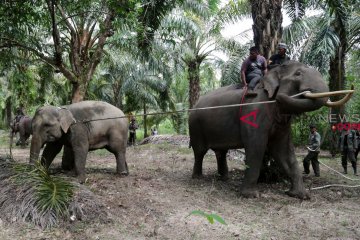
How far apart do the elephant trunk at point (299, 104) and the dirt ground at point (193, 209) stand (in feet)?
5.40

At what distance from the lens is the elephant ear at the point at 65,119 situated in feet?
23.9

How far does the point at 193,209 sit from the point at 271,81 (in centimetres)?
273

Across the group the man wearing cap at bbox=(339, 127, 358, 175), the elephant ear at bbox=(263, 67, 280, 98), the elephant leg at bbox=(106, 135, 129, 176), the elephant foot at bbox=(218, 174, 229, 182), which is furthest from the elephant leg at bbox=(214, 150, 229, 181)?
the man wearing cap at bbox=(339, 127, 358, 175)

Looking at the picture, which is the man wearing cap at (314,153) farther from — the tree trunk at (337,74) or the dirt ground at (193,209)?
the tree trunk at (337,74)

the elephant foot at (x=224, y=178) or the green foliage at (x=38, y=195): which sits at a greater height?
the green foliage at (x=38, y=195)

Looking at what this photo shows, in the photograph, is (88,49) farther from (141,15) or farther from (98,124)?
(98,124)

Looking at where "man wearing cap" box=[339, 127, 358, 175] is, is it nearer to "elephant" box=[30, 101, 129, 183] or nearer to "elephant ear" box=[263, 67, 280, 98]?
"elephant ear" box=[263, 67, 280, 98]

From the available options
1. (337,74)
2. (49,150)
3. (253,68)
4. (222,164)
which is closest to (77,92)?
(49,150)

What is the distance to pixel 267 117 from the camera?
7094 mm

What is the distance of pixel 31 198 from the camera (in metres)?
5.39

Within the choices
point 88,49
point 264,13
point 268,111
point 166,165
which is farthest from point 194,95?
point 268,111

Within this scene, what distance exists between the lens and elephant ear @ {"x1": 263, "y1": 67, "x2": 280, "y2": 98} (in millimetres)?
7004

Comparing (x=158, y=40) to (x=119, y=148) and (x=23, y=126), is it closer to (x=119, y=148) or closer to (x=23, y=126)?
(x=23, y=126)

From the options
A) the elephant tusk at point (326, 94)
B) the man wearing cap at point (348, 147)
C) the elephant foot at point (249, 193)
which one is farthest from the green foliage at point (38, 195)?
the man wearing cap at point (348, 147)
